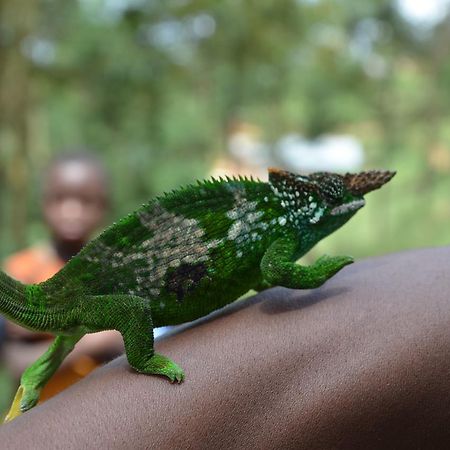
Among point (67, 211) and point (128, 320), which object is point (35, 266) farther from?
point (128, 320)

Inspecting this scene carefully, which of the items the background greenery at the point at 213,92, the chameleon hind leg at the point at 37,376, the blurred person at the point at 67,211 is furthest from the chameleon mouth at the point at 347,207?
the background greenery at the point at 213,92

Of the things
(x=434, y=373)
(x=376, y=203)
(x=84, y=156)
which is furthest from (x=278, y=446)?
(x=376, y=203)

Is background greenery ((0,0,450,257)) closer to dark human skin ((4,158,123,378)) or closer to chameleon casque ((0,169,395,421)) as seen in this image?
dark human skin ((4,158,123,378))

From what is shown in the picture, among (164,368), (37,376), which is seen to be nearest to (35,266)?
(37,376)

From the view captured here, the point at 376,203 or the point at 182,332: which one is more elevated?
the point at 376,203

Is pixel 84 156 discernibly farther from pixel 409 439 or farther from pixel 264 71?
pixel 264 71
